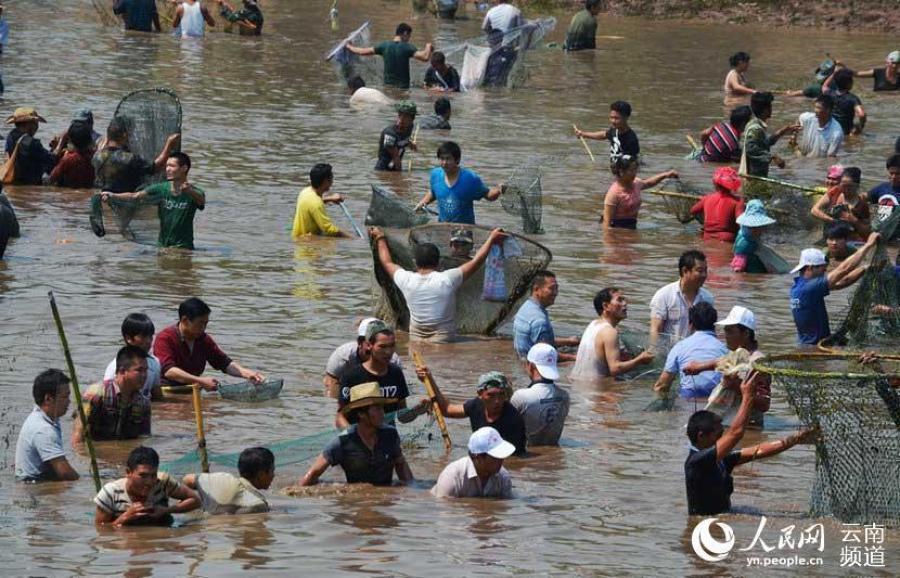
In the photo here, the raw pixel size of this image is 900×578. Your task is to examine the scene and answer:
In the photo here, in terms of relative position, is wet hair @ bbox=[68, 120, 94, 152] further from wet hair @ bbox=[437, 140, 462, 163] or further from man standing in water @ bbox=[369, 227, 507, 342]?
man standing in water @ bbox=[369, 227, 507, 342]

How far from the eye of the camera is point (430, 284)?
14219 mm

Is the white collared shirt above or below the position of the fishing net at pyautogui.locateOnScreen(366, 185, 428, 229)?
below

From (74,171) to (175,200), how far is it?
3701 mm

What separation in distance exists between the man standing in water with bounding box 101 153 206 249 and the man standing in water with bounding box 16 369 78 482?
244 inches

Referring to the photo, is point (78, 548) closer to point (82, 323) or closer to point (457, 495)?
point (457, 495)

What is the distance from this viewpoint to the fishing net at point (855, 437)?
957 centimetres

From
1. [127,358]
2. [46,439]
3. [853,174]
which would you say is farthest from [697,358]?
[853,174]

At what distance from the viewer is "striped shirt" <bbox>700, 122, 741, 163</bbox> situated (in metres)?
22.2

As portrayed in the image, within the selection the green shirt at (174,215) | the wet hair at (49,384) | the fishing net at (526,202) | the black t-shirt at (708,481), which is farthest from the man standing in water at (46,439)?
the fishing net at (526,202)

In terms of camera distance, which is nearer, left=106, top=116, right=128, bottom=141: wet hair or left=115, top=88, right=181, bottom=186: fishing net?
left=106, top=116, right=128, bottom=141: wet hair

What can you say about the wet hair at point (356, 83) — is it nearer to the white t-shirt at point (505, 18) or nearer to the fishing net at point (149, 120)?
the white t-shirt at point (505, 18)

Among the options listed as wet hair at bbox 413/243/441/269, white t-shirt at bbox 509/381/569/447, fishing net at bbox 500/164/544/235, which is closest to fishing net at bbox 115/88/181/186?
fishing net at bbox 500/164/544/235

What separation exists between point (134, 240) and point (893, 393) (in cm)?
950

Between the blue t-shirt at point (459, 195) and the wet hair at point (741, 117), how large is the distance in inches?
208
